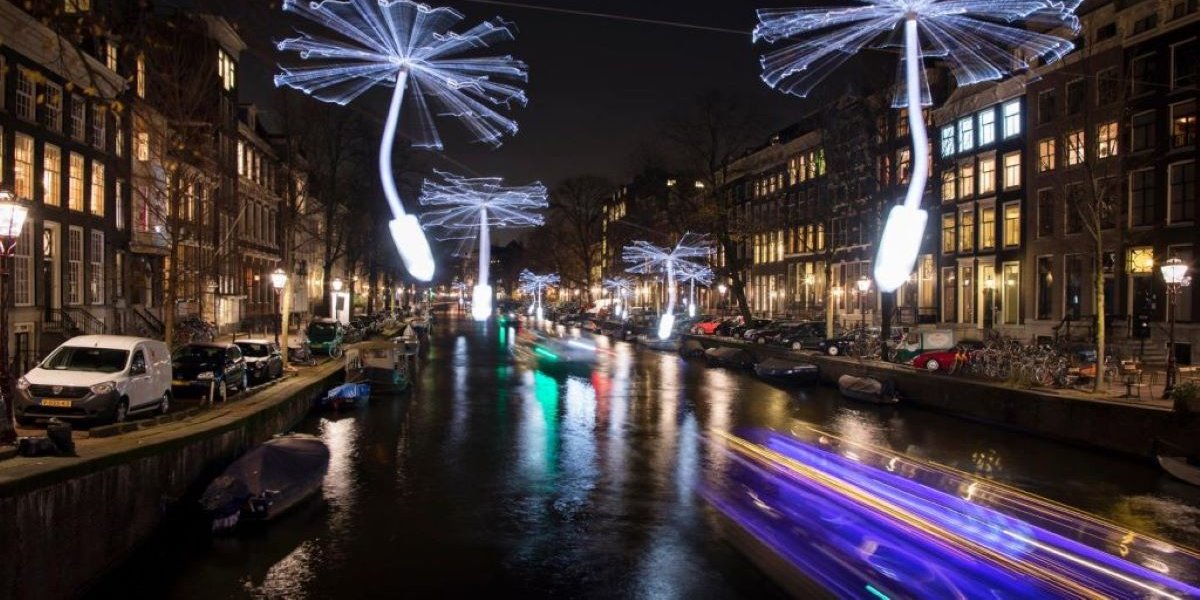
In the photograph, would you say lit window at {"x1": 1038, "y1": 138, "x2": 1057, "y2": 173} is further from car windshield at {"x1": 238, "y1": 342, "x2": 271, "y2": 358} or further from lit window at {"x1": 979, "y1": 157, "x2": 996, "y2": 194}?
car windshield at {"x1": 238, "y1": 342, "x2": 271, "y2": 358}

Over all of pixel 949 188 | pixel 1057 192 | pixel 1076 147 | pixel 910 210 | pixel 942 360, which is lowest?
pixel 942 360

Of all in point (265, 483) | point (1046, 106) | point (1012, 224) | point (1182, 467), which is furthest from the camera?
point (1012, 224)

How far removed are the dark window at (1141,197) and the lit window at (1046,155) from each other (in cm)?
572

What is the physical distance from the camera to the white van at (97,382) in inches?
676

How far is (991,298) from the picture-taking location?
50.5m

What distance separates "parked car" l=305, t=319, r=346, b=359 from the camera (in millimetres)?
44000

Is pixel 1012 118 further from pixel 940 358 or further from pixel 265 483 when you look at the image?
pixel 265 483

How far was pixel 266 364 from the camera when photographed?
31.0 m

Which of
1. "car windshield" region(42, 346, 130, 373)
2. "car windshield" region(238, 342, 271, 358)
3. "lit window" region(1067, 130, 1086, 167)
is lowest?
"car windshield" region(238, 342, 271, 358)

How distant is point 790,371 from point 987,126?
20978 mm

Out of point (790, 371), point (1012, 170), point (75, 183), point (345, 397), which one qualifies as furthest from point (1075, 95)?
point (75, 183)

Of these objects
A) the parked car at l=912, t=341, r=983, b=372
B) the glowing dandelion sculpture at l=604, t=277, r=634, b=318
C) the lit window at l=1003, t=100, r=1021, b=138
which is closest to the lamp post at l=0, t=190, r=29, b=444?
the parked car at l=912, t=341, r=983, b=372

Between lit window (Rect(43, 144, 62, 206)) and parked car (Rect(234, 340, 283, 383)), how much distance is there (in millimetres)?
8334

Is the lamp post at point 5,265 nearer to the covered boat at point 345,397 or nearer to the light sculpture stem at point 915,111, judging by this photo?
the light sculpture stem at point 915,111
